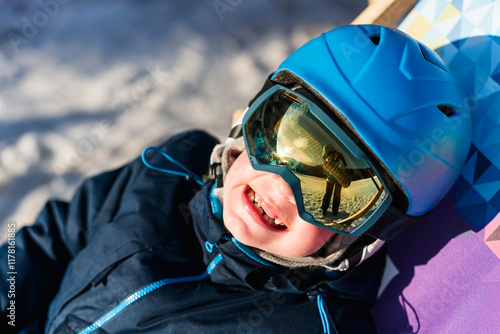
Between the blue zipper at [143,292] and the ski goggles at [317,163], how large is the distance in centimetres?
30

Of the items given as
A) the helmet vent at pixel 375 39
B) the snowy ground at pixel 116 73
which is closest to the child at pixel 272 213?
the helmet vent at pixel 375 39

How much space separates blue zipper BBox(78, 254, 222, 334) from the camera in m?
0.97

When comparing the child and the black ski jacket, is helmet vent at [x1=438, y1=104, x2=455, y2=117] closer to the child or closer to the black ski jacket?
the child

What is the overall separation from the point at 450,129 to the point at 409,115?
0.32 ft

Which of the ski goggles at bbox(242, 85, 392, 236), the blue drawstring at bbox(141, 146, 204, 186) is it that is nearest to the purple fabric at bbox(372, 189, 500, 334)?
the ski goggles at bbox(242, 85, 392, 236)

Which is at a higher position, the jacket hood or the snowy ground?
the snowy ground

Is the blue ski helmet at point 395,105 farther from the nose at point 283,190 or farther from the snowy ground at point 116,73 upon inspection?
the snowy ground at point 116,73

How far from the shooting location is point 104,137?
1633 mm

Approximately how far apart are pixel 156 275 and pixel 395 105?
64 centimetres

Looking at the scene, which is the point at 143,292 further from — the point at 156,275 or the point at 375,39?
the point at 375,39

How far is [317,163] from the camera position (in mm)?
816

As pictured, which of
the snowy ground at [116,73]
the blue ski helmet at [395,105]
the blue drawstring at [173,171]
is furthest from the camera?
the snowy ground at [116,73]

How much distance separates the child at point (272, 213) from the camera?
0.80 m

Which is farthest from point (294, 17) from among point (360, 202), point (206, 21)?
point (360, 202)
